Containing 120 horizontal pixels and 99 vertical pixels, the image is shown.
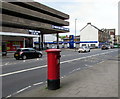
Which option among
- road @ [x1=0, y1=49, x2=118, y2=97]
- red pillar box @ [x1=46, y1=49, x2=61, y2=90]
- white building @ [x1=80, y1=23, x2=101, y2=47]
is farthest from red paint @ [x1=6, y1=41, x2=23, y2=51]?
white building @ [x1=80, y1=23, x2=101, y2=47]

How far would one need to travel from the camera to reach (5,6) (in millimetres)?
38094

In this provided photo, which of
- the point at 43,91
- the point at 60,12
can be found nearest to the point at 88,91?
the point at 43,91

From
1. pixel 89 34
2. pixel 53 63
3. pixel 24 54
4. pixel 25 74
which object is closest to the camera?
pixel 53 63

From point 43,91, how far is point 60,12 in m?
58.2

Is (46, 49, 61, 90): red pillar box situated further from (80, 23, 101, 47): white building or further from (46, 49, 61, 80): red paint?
(80, 23, 101, 47): white building

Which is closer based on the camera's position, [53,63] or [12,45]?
[53,63]

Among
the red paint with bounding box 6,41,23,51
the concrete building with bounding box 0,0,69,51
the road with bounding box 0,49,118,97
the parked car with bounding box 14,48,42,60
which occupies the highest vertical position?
the concrete building with bounding box 0,0,69,51

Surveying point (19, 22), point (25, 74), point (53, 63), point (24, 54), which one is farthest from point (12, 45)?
point (53, 63)

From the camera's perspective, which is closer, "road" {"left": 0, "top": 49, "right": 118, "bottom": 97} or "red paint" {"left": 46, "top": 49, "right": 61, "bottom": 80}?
"red paint" {"left": 46, "top": 49, "right": 61, "bottom": 80}

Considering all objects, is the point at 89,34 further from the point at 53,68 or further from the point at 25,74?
the point at 53,68

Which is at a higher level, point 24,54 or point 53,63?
point 53,63

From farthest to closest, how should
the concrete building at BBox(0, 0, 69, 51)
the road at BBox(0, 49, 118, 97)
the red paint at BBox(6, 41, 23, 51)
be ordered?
the red paint at BBox(6, 41, 23, 51) < the concrete building at BBox(0, 0, 69, 51) < the road at BBox(0, 49, 118, 97)

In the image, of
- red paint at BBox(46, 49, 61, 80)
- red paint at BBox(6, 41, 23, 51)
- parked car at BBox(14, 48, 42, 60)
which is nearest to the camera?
red paint at BBox(46, 49, 61, 80)

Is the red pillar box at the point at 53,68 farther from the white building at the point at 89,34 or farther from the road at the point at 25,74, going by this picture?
Result: the white building at the point at 89,34
